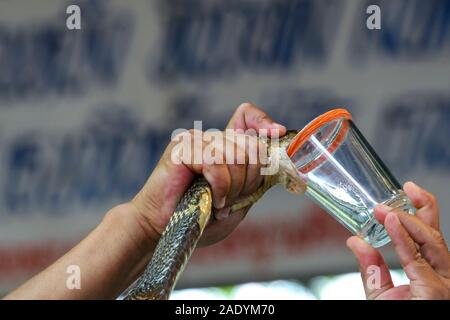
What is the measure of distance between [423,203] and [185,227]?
0.39 metres

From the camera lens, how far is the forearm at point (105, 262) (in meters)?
1.46

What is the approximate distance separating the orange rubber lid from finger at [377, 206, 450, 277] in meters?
0.14

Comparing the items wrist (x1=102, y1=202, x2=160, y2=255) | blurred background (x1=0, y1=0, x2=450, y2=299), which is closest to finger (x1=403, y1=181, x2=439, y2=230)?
wrist (x1=102, y1=202, x2=160, y2=255)

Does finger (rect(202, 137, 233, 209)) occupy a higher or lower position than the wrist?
higher

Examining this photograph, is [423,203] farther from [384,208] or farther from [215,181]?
[215,181]

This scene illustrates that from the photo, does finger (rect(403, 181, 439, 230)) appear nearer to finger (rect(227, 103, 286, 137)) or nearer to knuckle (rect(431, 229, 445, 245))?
knuckle (rect(431, 229, 445, 245))

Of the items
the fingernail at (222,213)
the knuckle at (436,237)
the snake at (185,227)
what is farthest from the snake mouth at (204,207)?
the knuckle at (436,237)

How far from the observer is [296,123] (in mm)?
3508

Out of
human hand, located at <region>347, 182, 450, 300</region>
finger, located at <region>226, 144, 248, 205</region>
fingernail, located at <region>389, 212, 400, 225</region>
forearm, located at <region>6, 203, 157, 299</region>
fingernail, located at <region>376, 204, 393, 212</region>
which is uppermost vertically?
finger, located at <region>226, 144, 248, 205</region>

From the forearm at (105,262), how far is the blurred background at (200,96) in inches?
77.5

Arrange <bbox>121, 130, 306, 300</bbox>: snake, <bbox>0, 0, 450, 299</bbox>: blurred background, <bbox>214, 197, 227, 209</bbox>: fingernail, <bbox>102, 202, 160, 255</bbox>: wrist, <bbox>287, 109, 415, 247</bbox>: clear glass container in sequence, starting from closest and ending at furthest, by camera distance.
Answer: <bbox>121, 130, 306, 300</bbox>: snake
<bbox>287, 109, 415, 247</bbox>: clear glass container
<bbox>214, 197, 227, 209</bbox>: fingernail
<bbox>102, 202, 160, 255</bbox>: wrist
<bbox>0, 0, 450, 299</bbox>: blurred background

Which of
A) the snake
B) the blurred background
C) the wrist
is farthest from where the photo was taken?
the blurred background

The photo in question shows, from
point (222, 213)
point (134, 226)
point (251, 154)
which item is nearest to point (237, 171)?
point (251, 154)

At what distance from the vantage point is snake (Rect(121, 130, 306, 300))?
1196 millimetres
